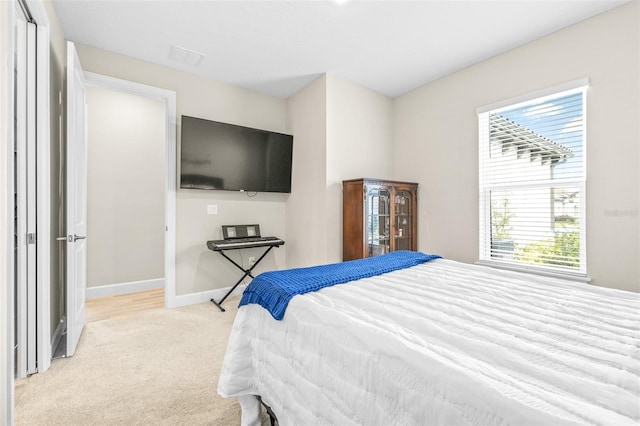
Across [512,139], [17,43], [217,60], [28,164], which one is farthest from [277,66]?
[512,139]

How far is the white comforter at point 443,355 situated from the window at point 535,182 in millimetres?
1443

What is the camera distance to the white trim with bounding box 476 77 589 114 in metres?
2.54

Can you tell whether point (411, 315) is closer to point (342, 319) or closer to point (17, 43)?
point (342, 319)

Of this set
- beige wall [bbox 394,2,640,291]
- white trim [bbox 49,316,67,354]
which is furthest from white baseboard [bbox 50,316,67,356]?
beige wall [bbox 394,2,640,291]

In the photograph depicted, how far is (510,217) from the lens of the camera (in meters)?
3.06

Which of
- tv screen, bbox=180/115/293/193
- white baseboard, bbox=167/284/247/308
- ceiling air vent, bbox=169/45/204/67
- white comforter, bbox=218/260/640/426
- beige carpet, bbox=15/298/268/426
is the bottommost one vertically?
beige carpet, bbox=15/298/268/426

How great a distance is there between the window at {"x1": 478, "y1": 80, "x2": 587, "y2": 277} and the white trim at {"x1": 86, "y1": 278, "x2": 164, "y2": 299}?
422 centimetres

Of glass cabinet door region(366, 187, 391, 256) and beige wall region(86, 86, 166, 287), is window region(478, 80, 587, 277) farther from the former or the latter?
beige wall region(86, 86, 166, 287)

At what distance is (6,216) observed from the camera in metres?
1.27

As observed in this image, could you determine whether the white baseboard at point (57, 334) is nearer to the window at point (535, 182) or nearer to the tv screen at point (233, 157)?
the tv screen at point (233, 157)

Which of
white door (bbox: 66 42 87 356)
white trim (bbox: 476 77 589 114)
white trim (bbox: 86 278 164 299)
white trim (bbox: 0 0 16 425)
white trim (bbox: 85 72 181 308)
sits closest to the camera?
white trim (bbox: 0 0 16 425)

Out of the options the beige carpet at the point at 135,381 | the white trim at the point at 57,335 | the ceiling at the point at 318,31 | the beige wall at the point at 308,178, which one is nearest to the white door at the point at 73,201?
the white trim at the point at 57,335

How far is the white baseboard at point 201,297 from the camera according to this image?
3.40m

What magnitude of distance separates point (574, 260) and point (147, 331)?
3865mm
